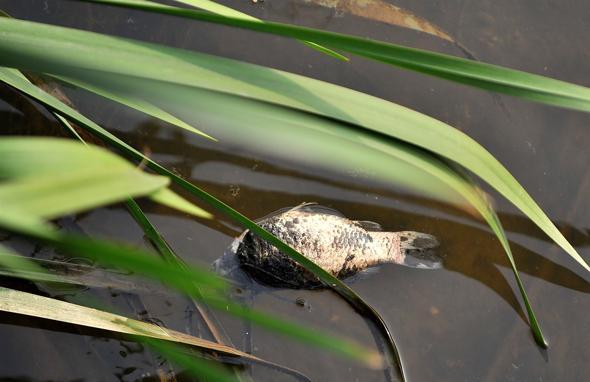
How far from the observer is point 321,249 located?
1.87 meters

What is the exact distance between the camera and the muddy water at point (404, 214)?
5.98 ft

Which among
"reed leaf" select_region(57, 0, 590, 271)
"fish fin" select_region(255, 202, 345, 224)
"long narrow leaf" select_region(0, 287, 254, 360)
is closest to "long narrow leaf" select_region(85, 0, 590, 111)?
"reed leaf" select_region(57, 0, 590, 271)

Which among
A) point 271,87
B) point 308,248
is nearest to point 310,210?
point 308,248

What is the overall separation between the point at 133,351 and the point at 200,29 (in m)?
0.98

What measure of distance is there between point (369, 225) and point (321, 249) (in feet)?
0.56

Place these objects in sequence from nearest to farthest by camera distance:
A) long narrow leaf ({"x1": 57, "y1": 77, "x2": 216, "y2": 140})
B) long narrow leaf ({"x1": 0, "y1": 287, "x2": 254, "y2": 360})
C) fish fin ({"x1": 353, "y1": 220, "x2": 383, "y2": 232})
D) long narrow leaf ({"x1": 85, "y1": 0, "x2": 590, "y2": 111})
→ long narrow leaf ({"x1": 85, "y1": 0, "x2": 590, "y2": 111}), long narrow leaf ({"x1": 57, "y1": 77, "x2": 216, "y2": 140}), long narrow leaf ({"x1": 0, "y1": 287, "x2": 254, "y2": 360}), fish fin ({"x1": 353, "y1": 220, "x2": 383, "y2": 232})

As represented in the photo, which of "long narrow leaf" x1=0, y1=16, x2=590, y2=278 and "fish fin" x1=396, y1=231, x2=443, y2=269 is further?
"fish fin" x1=396, y1=231, x2=443, y2=269

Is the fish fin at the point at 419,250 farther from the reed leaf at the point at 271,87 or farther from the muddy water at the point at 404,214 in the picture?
the reed leaf at the point at 271,87

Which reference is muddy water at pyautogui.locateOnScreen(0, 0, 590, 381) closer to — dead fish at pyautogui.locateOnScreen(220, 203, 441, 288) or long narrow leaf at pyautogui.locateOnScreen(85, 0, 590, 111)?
dead fish at pyautogui.locateOnScreen(220, 203, 441, 288)

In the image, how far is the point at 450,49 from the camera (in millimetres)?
2133

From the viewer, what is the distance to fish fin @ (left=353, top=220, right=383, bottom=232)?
76.1 inches

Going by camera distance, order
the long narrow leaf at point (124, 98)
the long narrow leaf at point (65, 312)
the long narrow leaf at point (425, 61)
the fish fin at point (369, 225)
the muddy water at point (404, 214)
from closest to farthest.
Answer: the long narrow leaf at point (425, 61), the long narrow leaf at point (124, 98), the long narrow leaf at point (65, 312), the muddy water at point (404, 214), the fish fin at point (369, 225)

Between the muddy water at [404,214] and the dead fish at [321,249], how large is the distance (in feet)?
0.12

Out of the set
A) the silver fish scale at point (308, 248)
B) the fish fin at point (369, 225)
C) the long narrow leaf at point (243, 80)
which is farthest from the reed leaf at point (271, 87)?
the fish fin at point (369, 225)
